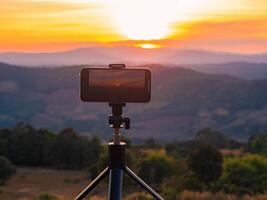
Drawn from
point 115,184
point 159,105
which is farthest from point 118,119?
point 159,105

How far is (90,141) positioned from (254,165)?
14.2 metres

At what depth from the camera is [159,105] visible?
7544cm

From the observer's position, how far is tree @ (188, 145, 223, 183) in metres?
16.5

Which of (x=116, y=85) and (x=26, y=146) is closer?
(x=116, y=85)

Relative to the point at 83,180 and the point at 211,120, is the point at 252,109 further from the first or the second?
the point at 83,180

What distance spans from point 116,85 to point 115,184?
503mm

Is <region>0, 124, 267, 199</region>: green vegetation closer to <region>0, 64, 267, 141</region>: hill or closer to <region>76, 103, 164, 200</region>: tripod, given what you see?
<region>76, 103, 164, 200</region>: tripod

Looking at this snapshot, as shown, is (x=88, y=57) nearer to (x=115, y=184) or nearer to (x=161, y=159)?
(x=161, y=159)

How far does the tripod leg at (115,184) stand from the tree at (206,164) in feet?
43.5

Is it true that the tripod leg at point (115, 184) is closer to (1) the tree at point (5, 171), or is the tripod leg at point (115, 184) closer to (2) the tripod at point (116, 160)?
(2) the tripod at point (116, 160)

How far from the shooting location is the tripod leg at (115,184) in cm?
298

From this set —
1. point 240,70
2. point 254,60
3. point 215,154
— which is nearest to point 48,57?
point 240,70

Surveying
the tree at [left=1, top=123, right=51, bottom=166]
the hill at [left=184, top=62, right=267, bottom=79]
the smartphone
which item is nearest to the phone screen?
the smartphone

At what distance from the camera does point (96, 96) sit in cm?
304
